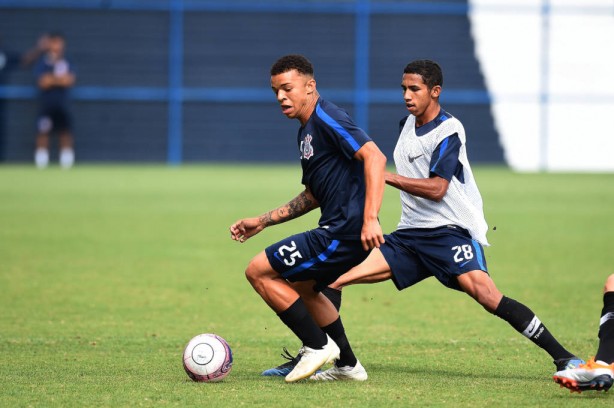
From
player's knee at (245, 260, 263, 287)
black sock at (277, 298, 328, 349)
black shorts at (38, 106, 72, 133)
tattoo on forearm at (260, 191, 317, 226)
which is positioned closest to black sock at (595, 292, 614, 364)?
black sock at (277, 298, 328, 349)

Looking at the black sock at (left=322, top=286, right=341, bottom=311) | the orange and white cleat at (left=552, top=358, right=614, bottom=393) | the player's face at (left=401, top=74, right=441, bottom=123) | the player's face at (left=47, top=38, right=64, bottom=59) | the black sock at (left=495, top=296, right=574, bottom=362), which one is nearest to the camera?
the orange and white cleat at (left=552, top=358, right=614, bottom=393)

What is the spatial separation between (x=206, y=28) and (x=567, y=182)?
32.8 feet

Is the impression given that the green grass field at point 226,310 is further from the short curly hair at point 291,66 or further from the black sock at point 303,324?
the short curly hair at point 291,66

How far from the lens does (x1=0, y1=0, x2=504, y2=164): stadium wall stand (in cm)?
3020

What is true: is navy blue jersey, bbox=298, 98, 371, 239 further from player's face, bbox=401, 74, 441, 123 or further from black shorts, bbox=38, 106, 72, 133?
black shorts, bbox=38, 106, 72, 133

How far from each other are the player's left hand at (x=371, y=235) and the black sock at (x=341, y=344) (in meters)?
0.82

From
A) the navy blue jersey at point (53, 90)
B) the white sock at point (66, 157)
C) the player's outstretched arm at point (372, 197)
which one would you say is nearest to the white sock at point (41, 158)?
the white sock at point (66, 157)

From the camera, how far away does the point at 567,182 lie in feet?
88.6

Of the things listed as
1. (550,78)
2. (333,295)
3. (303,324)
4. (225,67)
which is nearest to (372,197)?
(303,324)

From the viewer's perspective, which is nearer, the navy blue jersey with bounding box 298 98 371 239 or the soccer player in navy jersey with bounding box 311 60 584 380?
the navy blue jersey with bounding box 298 98 371 239

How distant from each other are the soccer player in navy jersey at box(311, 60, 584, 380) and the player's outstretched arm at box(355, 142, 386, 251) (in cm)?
51

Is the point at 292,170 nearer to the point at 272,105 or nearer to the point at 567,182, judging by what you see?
the point at 272,105

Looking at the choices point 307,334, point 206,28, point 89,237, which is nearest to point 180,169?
point 206,28

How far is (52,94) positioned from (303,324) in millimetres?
22826
